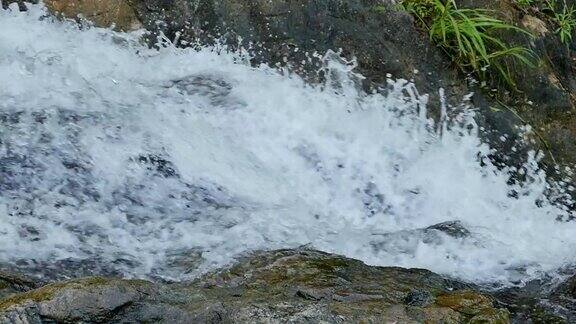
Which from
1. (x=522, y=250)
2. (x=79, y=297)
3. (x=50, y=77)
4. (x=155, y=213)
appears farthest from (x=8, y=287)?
(x=522, y=250)

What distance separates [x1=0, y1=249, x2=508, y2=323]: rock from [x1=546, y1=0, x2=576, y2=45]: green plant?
2.70 metres

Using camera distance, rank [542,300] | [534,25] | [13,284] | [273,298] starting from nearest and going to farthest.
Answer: [273,298]
[13,284]
[542,300]
[534,25]

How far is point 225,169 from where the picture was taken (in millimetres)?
3846

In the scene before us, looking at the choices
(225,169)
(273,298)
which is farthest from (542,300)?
(225,169)

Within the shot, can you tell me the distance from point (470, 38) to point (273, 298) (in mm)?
2699

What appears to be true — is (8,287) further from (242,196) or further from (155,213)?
(242,196)

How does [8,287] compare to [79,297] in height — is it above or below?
below

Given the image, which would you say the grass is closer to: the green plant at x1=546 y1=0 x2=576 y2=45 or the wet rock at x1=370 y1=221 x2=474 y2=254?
the green plant at x1=546 y1=0 x2=576 y2=45

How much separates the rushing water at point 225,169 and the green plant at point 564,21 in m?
1.15

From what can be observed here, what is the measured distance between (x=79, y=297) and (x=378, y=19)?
2908mm

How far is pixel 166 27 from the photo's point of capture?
14.0ft

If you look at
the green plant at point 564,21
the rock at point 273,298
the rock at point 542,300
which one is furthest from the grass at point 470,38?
the rock at point 273,298

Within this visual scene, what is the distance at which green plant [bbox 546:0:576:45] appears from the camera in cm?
514

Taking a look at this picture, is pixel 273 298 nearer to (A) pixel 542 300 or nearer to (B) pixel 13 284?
(B) pixel 13 284
